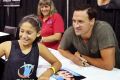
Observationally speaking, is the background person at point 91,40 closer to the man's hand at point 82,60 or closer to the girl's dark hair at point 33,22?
the man's hand at point 82,60

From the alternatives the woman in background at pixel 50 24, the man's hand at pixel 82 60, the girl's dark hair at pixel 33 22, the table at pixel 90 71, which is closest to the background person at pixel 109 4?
the woman in background at pixel 50 24

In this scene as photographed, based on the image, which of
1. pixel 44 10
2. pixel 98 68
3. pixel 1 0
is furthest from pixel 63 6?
pixel 98 68

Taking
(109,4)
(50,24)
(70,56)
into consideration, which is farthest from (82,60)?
(109,4)

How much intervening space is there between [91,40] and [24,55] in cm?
63

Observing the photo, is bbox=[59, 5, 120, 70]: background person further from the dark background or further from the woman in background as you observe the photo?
the dark background

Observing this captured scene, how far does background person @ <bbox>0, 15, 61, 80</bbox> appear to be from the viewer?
1.68 metres

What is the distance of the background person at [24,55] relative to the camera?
66.3 inches

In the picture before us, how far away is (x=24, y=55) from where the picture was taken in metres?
1.71

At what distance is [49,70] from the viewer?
1.75 metres

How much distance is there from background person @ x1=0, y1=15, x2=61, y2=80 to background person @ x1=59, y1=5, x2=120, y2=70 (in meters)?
0.38

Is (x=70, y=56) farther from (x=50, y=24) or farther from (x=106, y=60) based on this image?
(x=50, y=24)

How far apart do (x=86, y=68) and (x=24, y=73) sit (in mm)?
517

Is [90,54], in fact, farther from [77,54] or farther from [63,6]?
[63,6]

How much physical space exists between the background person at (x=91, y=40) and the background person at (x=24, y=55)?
1.26 ft
